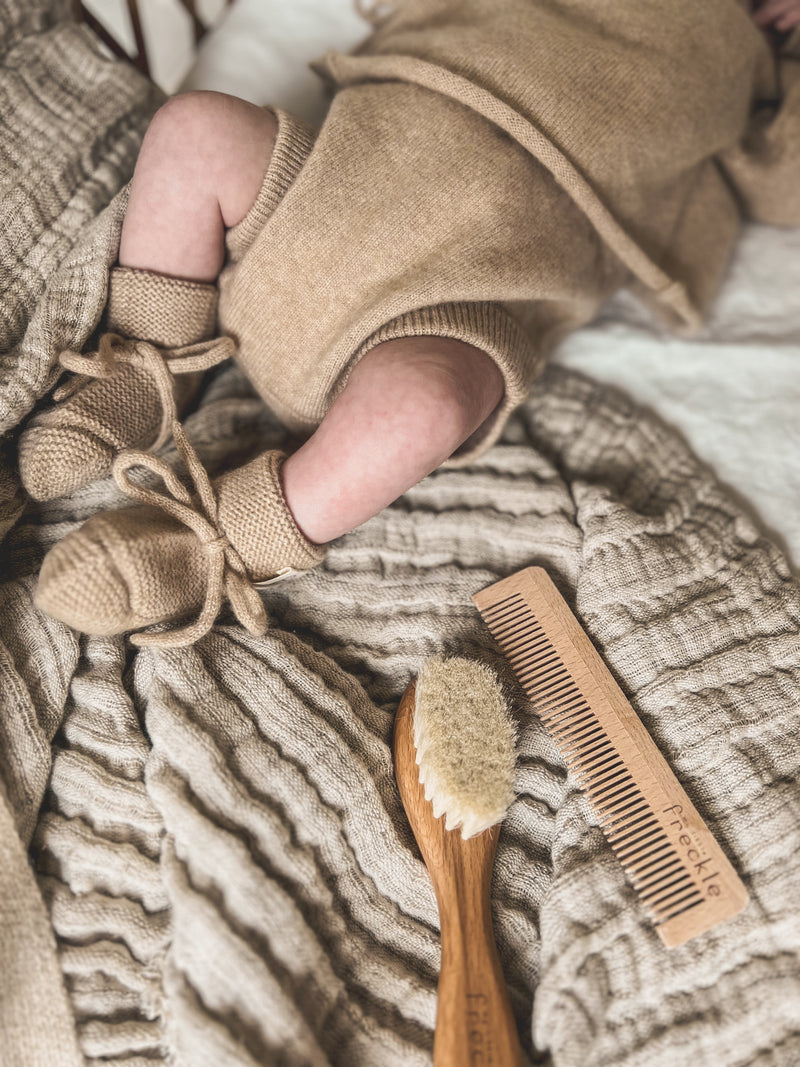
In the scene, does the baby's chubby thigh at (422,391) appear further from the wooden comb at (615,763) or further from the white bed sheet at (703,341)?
the white bed sheet at (703,341)

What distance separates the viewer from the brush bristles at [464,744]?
739mm

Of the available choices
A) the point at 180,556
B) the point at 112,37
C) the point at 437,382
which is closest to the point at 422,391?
the point at 437,382

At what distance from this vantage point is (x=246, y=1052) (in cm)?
63

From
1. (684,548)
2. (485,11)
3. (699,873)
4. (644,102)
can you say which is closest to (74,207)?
(485,11)

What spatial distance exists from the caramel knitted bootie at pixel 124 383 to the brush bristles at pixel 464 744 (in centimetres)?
41

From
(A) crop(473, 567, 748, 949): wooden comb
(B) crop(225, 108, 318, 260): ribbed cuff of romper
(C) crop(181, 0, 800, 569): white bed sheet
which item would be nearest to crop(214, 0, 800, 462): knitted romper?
(B) crop(225, 108, 318, 260): ribbed cuff of romper

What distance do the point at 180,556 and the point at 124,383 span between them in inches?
8.2

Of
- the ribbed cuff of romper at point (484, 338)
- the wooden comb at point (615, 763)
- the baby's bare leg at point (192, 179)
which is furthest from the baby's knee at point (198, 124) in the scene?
the wooden comb at point (615, 763)

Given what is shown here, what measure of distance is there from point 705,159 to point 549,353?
0.36m

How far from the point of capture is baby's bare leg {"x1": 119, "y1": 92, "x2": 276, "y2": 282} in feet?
2.72

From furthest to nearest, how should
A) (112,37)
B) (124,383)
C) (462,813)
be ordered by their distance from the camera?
(112,37) < (124,383) < (462,813)

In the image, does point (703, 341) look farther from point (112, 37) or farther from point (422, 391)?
point (112, 37)

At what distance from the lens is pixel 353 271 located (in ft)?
2.80

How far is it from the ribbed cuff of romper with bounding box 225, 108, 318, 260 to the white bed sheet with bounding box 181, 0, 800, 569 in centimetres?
31
